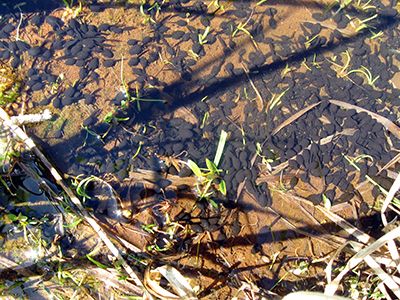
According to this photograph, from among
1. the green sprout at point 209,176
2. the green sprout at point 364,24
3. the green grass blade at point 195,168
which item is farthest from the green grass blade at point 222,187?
the green sprout at point 364,24

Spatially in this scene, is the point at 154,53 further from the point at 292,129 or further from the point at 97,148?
the point at 292,129

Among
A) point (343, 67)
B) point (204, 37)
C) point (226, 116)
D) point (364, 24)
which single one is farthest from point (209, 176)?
point (364, 24)

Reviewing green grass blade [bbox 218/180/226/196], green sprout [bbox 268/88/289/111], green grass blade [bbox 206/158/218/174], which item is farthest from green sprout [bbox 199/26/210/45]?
green grass blade [bbox 218/180/226/196]

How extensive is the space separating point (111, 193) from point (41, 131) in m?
0.50

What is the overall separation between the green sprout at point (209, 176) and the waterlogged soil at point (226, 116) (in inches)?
1.6

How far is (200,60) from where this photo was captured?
9.27ft

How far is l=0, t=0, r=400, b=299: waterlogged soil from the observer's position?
259 centimetres

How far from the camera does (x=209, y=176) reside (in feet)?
8.57

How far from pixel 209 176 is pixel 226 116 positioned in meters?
0.35

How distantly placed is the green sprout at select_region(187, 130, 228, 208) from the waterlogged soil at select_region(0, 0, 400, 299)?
40mm

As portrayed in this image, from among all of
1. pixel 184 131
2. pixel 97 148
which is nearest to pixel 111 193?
pixel 97 148

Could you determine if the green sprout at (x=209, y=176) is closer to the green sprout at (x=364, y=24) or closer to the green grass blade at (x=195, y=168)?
the green grass blade at (x=195, y=168)

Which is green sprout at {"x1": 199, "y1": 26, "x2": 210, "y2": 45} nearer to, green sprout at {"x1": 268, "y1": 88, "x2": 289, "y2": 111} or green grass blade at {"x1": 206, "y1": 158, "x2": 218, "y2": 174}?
green sprout at {"x1": 268, "y1": 88, "x2": 289, "y2": 111}

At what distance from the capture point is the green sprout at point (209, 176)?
2.57 meters
